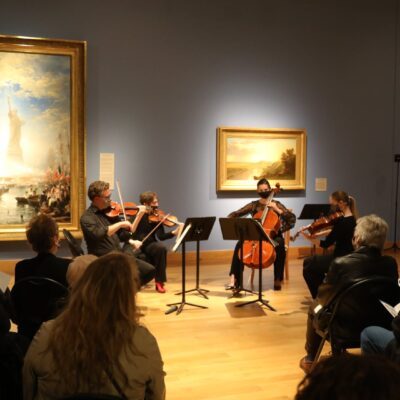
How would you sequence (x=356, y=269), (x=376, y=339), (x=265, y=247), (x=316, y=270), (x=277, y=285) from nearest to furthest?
(x=376, y=339) → (x=356, y=269) → (x=316, y=270) → (x=265, y=247) → (x=277, y=285)

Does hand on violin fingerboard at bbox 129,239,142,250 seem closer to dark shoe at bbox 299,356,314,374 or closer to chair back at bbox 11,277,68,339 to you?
dark shoe at bbox 299,356,314,374

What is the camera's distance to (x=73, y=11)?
7406mm

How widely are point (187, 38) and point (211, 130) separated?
55.1 inches

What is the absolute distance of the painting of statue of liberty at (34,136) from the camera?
714 centimetres

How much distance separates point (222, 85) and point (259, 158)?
1.27m

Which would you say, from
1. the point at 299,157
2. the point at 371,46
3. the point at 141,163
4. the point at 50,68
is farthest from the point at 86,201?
the point at 371,46

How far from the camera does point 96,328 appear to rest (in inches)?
71.8

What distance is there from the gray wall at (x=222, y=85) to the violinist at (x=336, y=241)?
9.56 feet

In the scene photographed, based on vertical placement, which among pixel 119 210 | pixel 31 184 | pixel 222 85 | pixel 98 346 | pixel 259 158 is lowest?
pixel 98 346

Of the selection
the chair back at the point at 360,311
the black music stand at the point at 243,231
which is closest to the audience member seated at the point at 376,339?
the chair back at the point at 360,311

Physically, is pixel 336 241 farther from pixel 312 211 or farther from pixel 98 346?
pixel 98 346

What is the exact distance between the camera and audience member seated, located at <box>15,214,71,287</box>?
3.33 meters

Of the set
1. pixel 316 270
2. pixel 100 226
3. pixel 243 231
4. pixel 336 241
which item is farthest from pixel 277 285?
pixel 100 226

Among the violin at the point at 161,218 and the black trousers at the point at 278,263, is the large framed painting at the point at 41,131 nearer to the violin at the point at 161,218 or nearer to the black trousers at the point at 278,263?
the violin at the point at 161,218
